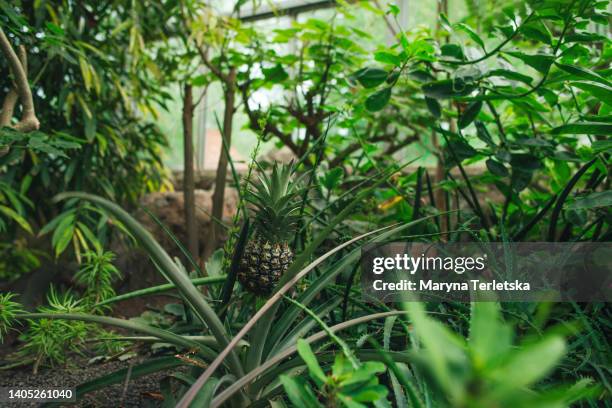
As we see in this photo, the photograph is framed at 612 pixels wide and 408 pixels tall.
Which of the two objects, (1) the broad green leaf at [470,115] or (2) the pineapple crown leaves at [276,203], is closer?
(2) the pineapple crown leaves at [276,203]

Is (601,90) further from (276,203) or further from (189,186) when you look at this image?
(189,186)

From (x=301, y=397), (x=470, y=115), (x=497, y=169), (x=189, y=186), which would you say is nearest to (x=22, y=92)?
(x=189, y=186)

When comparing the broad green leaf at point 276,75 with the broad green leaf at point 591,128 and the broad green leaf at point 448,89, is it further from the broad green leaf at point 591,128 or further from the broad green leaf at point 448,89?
the broad green leaf at point 591,128

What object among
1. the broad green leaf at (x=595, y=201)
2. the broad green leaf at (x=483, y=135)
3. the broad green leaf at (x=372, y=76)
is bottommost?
the broad green leaf at (x=595, y=201)

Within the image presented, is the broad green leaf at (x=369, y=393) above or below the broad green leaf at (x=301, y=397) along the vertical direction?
above

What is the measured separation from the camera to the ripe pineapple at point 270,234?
0.77 metres

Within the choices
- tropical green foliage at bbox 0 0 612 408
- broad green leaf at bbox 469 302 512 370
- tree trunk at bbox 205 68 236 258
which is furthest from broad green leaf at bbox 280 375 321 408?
tree trunk at bbox 205 68 236 258

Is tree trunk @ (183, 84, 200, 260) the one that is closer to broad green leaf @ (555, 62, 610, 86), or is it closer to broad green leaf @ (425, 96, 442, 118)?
broad green leaf @ (425, 96, 442, 118)

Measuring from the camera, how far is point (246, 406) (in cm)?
68

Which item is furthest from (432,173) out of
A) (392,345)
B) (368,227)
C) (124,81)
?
(392,345)

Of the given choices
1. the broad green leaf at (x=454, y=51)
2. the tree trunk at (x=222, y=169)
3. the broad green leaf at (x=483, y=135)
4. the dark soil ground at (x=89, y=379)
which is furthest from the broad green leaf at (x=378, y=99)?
the dark soil ground at (x=89, y=379)

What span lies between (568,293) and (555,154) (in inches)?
14.3

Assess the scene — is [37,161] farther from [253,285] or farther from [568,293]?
[568,293]

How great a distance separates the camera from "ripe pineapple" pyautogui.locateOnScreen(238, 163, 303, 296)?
77cm
